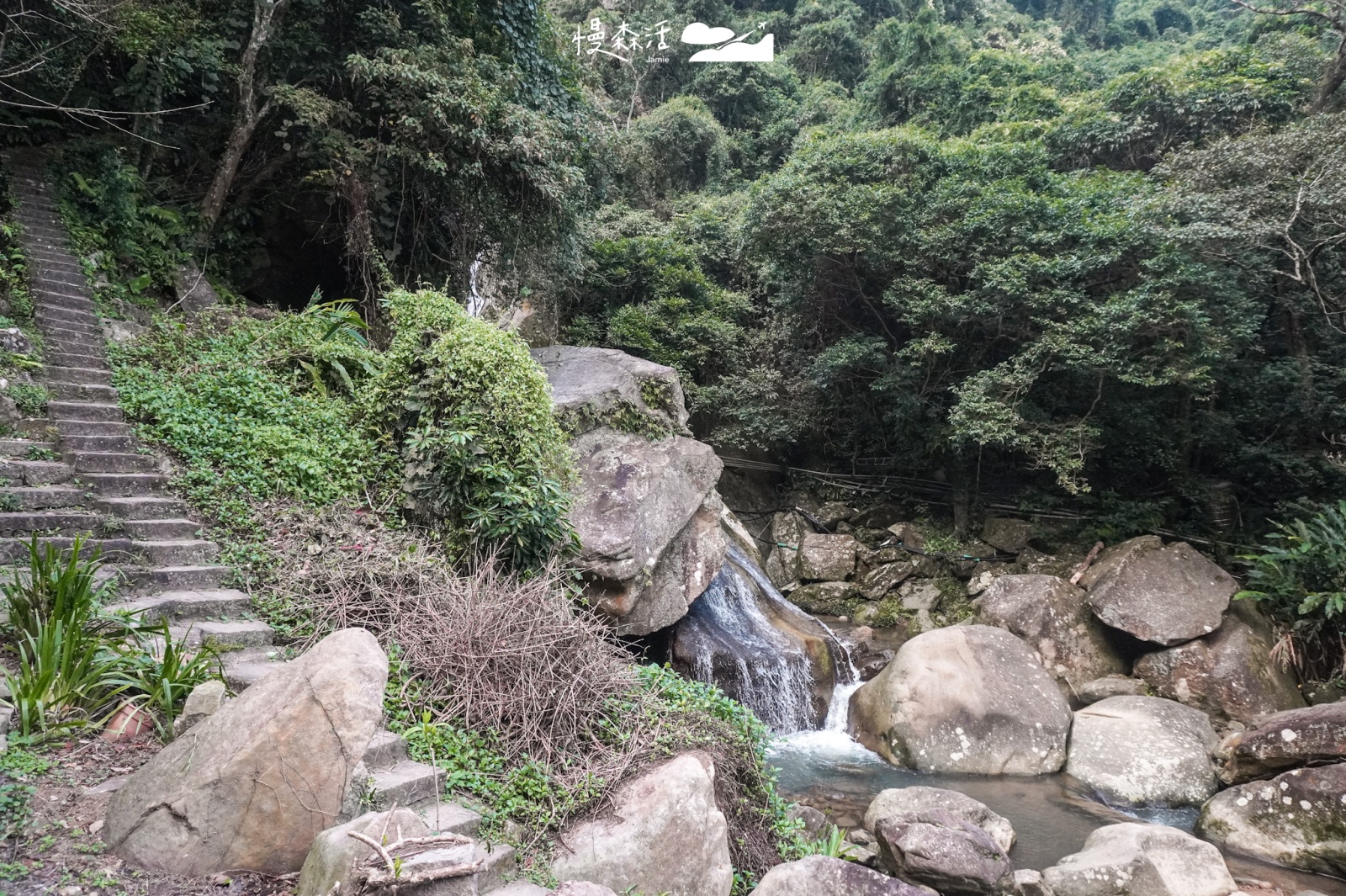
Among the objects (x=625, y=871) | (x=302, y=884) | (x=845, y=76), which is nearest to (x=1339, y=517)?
(x=625, y=871)

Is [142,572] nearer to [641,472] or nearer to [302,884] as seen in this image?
[302,884]

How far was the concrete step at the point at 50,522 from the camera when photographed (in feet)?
14.3

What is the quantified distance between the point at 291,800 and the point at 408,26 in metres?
9.94

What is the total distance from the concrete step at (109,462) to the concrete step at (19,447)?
168mm

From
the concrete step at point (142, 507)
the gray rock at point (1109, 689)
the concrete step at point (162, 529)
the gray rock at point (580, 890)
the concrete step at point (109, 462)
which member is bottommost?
the gray rock at point (1109, 689)

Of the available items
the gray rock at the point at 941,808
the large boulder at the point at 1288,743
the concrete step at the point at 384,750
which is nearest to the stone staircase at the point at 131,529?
the concrete step at the point at 384,750

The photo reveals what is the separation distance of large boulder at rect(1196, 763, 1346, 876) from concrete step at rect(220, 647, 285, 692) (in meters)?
8.16

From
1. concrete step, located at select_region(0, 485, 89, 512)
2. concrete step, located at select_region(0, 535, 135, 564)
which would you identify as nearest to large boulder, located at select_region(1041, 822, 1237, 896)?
concrete step, located at select_region(0, 535, 135, 564)

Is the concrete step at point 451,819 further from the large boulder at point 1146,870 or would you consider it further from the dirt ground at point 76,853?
the large boulder at point 1146,870

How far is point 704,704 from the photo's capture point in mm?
4621

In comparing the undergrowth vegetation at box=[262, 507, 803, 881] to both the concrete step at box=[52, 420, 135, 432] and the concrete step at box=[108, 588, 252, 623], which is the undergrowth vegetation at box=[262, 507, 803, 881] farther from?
the concrete step at box=[52, 420, 135, 432]

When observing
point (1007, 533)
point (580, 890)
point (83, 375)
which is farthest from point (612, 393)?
point (1007, 533)

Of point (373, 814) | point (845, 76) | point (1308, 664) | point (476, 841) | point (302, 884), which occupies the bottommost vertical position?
Answer: point (1308, 664)

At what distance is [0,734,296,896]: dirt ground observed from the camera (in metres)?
2.50
